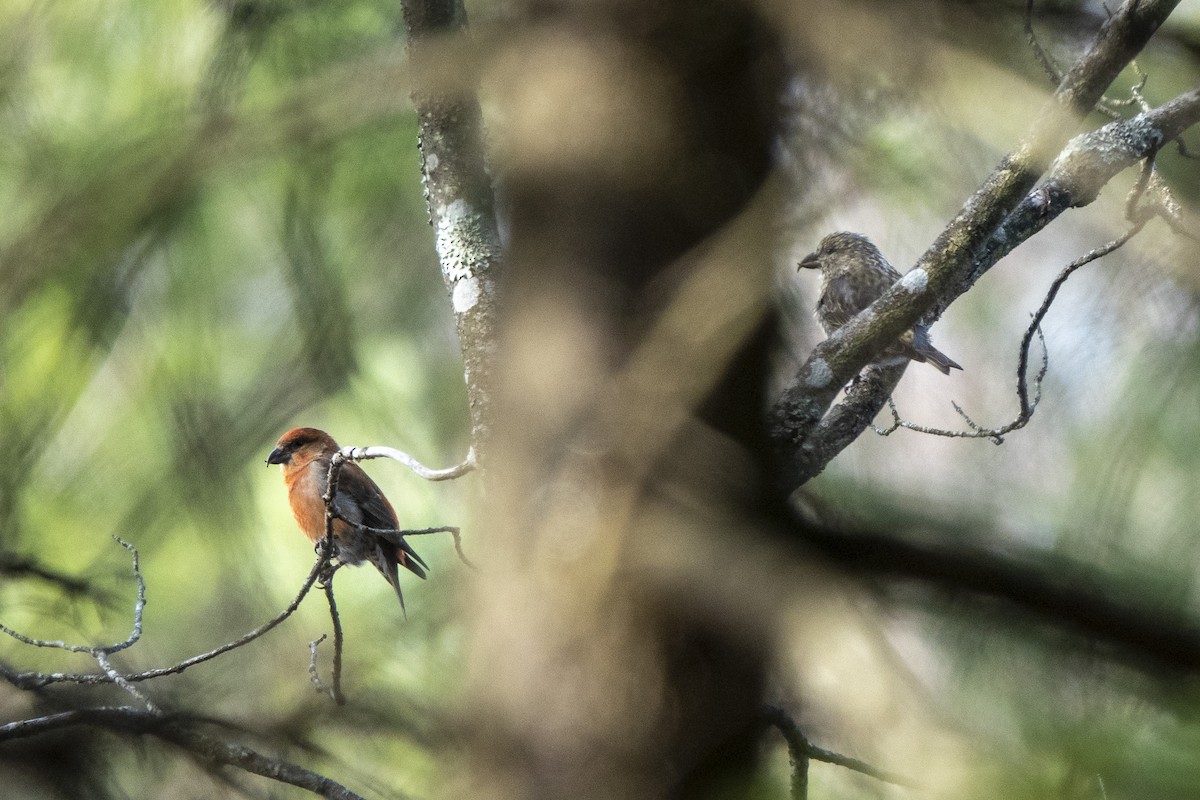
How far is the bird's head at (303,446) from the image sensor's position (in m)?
3.99

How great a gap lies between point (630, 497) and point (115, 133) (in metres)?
1.41

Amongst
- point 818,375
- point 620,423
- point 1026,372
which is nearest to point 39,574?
point 620,423

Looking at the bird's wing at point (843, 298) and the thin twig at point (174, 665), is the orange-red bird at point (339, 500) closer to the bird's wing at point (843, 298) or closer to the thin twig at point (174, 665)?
the thin twig at point (174, 665)

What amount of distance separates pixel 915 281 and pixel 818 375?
0.23 metres

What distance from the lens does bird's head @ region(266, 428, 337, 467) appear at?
3.99m

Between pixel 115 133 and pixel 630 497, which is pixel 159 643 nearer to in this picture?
pixel 115 133

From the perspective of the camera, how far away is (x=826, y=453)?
175 cm

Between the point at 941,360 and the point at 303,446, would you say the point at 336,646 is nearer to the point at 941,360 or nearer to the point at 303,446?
the point at 941,360

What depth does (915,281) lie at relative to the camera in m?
1.78

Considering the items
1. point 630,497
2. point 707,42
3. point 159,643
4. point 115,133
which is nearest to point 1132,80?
point 707,42

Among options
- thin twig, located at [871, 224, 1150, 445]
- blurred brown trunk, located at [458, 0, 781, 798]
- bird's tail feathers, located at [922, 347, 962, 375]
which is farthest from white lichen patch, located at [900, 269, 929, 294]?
bird's tail feathers, located at [922, 347, 962, 375]

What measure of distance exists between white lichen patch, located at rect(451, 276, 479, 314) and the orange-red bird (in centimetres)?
178

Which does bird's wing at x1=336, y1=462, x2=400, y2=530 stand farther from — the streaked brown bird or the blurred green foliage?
the streaked brown bird

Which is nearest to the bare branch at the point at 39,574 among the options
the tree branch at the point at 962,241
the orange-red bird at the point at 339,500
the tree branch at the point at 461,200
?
the orange-red bird at the point at 339,500
